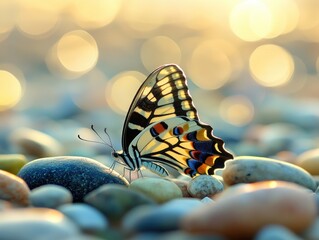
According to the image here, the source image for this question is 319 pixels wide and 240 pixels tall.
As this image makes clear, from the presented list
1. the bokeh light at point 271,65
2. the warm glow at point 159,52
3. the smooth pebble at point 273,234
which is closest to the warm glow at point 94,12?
the warm glow at point 159,52

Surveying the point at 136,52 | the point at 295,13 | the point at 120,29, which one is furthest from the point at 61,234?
the point at 295,13

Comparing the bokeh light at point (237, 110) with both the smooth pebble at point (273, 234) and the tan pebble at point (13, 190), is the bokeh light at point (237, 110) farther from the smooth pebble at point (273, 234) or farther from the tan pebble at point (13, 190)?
the smooth pebble at point (273, 234)

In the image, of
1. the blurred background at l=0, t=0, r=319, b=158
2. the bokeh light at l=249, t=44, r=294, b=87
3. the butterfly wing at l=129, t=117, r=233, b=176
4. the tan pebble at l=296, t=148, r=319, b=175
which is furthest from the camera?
the bokeh light at l=249, t=44, r=294, b=87

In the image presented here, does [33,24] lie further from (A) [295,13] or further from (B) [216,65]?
(A) [295,13]

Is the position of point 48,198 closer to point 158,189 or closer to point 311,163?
point 158,189

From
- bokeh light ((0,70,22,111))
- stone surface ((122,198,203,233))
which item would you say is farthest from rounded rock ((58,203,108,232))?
bokeh light ((0,70,22,111))

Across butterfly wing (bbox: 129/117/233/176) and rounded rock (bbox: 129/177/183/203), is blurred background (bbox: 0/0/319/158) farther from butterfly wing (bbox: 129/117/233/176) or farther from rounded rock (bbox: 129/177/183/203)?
rounded rock (bbox: 129/177/183/203)

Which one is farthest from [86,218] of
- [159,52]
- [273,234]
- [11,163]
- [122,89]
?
[159,52]
